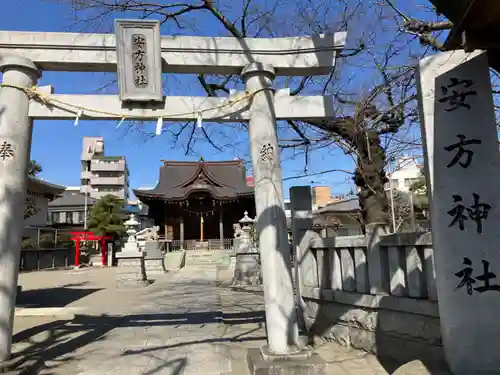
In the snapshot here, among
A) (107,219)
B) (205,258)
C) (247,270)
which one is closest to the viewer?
(247,270)

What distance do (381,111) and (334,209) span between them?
2351 centimetres

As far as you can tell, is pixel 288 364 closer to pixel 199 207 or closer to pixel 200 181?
pixel 200 181

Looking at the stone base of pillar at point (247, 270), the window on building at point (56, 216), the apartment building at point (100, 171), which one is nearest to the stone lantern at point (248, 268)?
the stone base of pillar at point (247, 270)

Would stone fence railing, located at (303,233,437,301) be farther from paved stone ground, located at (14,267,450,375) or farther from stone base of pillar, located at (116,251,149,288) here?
stone base of pillar, located at (116,251,149,288)

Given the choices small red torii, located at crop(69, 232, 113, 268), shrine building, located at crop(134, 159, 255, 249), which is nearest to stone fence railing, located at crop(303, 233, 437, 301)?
small red torii, located at crop(69, 232, 113, 268)

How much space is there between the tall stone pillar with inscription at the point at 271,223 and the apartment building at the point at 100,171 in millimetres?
63634

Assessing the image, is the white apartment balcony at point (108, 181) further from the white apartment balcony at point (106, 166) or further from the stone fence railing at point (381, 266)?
the stone fence railing at point (381, 266)

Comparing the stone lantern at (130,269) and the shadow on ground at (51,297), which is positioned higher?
the stone lantern at (130,269)

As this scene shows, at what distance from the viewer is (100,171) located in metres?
65.1

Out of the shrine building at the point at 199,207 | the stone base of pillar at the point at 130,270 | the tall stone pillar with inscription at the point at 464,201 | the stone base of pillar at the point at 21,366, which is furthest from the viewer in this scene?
the shrine building at the point at 199,207

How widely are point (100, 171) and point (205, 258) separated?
44.1 meters

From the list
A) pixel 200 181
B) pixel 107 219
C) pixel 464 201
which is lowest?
pixel 464 201

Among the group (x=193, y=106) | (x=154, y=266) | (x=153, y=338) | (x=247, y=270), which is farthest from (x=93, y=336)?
(x=154, y=266)

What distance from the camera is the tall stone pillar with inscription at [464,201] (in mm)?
3352
